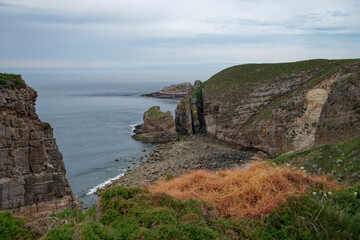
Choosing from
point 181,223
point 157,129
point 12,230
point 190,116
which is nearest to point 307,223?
point 181,223

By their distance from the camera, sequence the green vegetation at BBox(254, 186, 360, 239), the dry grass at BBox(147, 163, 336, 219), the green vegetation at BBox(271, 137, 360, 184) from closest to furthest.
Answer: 1. the green vegetation at BBox(254, 186, 360, 239)
2. the dry grass at BBox(147, 163, 336, 219)
3. the green vegetation at BBox(271, 137, 360, 184)

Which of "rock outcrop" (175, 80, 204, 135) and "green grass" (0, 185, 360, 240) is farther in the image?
"rock outcrop" (175, 80, 204, 135)

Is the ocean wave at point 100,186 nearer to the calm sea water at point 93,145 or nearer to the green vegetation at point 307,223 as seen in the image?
the calm sea water at point 93,145

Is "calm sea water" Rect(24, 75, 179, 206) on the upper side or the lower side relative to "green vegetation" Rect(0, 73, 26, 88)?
lower

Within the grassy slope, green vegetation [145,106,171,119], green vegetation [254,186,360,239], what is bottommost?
green vegetation [145,106,171,119]

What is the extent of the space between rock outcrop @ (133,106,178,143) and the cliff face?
1695 inches

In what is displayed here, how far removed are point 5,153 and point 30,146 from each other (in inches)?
51.9

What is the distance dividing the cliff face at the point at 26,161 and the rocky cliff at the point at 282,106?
25.7 metres

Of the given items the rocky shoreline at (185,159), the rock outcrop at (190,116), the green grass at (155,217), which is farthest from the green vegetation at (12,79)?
the rock outcrop at (190,116)

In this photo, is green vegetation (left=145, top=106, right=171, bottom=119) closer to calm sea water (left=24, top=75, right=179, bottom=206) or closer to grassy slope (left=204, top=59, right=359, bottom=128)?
calm sea water (left=24, top=75, right=179, bottom=206)

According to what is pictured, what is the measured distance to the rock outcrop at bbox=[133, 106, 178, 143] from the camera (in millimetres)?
61219

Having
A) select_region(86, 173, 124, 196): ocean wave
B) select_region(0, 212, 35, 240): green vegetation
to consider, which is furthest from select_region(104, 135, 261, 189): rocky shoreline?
select_region(0, 212, 35, 240): green vegetation

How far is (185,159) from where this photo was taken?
145 ft

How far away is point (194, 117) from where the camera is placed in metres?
63.0
